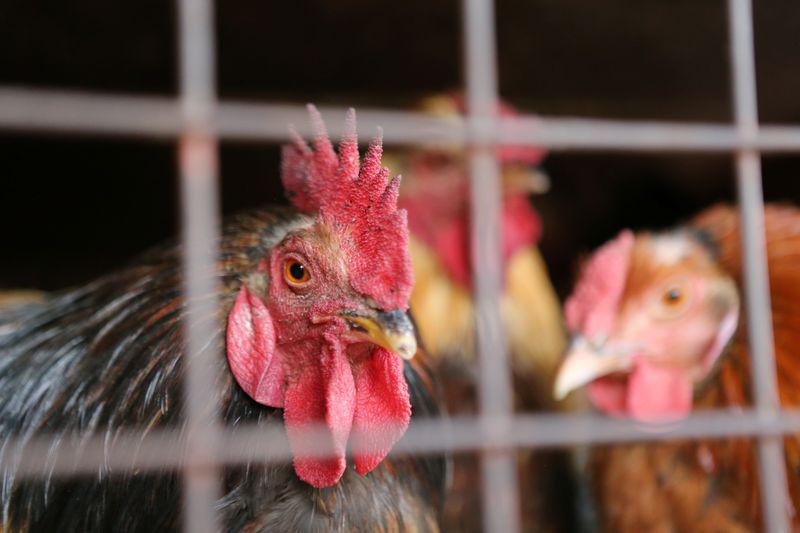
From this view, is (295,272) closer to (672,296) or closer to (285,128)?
(285,128)

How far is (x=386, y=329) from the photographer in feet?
4.45

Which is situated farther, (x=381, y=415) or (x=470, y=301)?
(x=470, y=301)

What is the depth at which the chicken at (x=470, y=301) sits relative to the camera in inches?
98.5

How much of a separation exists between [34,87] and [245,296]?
8.99 feet

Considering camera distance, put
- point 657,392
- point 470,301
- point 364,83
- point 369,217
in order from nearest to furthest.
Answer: point 369,217 → point 657,392 → point 470,301 → point 364,83

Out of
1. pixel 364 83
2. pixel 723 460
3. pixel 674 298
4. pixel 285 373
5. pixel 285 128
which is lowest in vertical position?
pixel 723 460

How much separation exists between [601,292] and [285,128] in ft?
3.99

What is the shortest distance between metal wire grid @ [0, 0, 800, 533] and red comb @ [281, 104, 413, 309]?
2.1 inches

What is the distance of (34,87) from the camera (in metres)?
3.71

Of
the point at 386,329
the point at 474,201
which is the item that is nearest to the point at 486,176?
the point at 474,201

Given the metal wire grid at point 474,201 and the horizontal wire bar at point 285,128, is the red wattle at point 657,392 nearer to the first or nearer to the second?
the metal wire grid at point 474,201

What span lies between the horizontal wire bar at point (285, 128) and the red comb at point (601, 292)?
2.10 ft

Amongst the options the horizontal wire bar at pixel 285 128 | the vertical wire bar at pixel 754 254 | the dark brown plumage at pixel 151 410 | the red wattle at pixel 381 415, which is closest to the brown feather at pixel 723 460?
the vertical wire bar at pixel 754 254

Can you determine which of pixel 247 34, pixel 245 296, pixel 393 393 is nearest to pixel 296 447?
pixel 393 393
